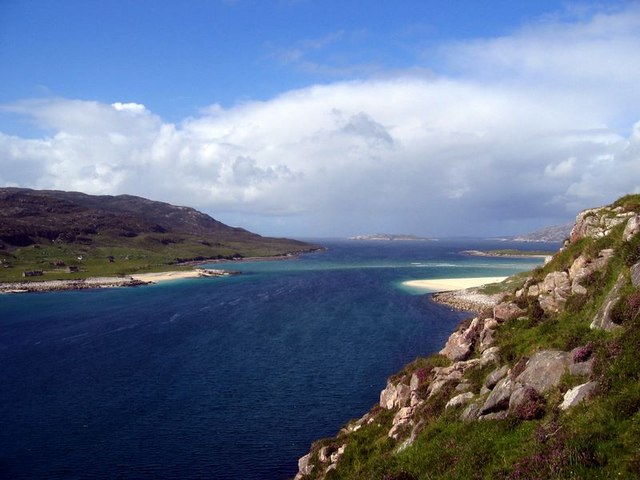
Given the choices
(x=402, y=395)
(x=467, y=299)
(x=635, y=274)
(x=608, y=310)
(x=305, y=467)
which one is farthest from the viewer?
(x=467, y=299)

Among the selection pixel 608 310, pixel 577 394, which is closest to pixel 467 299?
pixel 608 310

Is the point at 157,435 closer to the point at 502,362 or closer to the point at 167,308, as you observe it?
the point at 502,362

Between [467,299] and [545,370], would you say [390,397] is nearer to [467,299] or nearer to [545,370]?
[545,370]

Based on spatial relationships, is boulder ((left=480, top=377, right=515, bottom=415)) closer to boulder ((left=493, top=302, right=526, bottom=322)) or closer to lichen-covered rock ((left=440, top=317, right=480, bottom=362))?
lichen-covered rock ((left=440, top=317, right=480, bottom=362))

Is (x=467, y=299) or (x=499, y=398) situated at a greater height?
(x=499, y=398)

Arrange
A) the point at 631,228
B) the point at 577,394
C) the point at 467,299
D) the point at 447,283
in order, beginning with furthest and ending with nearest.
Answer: the point at 447,283 → the point at 467,299 → the point at 631,228 → the point at 577,394

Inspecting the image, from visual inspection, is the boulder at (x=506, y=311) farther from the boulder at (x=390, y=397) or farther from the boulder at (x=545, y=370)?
the boulder at (x=390, y=397)

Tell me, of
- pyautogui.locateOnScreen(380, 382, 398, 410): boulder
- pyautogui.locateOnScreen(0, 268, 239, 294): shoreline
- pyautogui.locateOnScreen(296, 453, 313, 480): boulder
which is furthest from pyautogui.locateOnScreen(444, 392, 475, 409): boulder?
pyautogui.locateOnScreen(0, 268, 239, 294): shoreline

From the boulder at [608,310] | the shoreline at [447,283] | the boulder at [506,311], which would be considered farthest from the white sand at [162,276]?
the boulder at [608,310]
